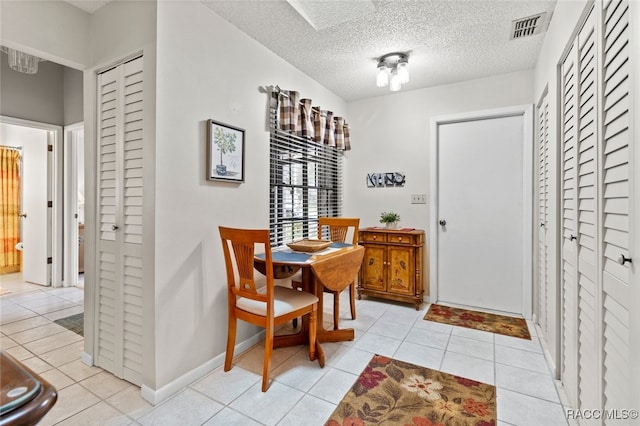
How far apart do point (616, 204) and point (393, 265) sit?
2326 millimetres

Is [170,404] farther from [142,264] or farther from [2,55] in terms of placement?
[2,55]

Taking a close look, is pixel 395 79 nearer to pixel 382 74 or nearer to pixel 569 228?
pixel 382 74

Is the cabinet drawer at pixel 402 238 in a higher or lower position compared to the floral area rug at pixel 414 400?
higher

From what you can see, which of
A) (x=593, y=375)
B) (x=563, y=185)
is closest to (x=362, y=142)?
(x=563, y=185)

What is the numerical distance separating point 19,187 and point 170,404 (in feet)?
15.8

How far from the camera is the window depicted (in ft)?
9.11

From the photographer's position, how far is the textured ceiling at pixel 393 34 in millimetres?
2018

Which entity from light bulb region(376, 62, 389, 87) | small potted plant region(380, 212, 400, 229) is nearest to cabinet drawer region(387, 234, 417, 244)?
small potted plant region(380, 212, 400, 229)

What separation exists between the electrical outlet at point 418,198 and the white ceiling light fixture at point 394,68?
1.24m

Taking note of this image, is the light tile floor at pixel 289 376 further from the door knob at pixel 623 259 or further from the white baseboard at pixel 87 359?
the door knob at pixel 623 259

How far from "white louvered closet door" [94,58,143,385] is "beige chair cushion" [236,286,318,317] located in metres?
0.61

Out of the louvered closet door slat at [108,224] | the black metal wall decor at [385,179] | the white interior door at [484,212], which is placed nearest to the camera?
the louvered closet door slat at [108,224]

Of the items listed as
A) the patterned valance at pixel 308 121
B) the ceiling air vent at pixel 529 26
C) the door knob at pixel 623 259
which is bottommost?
the door knob at pixel 623 259

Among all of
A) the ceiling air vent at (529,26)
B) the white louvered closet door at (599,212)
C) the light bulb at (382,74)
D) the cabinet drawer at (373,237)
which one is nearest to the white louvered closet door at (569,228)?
the white louvered closet door at (599,212)
